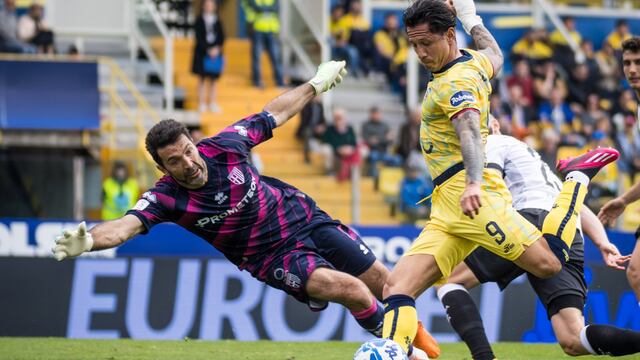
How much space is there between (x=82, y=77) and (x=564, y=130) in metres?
8.81

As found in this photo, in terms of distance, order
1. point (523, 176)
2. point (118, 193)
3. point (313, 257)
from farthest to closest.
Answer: point (118, 193)
point (523, 176)
point (313, 257)

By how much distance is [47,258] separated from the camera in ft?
46.7

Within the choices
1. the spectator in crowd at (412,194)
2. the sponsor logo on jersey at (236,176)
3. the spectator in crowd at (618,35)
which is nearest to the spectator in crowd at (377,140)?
the spectator in crowd at (412,194)

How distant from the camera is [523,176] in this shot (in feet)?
32.2

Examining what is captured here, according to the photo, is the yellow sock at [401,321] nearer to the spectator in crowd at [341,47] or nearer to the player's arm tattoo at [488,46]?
the player's arm tattoo at [488,46]

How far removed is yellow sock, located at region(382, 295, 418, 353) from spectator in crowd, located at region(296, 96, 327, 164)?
1167 centimetres

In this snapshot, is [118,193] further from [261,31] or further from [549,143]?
[549,143]

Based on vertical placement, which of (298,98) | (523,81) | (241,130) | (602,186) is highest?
(298,98)

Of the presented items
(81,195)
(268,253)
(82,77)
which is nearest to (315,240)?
(268,253)

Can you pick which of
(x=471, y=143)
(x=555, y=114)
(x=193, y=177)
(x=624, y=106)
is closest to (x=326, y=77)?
(x=193, y=177)

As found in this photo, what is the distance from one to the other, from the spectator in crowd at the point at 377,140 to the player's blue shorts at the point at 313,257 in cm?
942

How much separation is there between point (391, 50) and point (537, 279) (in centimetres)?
1388

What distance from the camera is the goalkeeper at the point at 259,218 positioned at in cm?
884

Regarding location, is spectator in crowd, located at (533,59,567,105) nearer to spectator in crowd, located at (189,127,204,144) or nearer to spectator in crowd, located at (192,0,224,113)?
spectator in crowd, located at (192,0,224,113)
